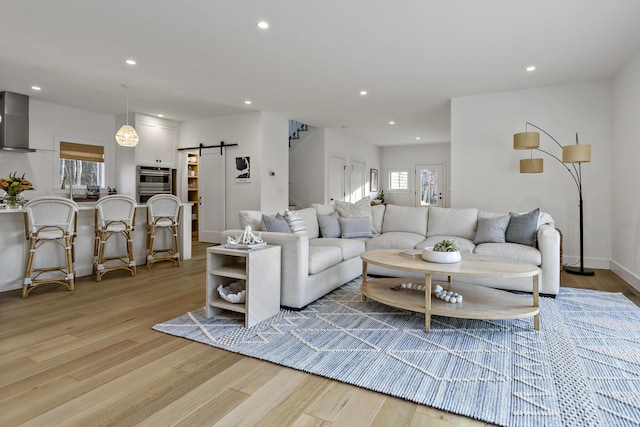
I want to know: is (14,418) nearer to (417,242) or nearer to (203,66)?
(417,242)

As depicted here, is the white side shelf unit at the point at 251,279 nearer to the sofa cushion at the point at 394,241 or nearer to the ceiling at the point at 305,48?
the sofa cushion at the point at 394,241

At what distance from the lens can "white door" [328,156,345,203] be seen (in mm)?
8805

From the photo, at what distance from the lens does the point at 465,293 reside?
2959 mm

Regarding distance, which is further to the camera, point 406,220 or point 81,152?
point 81,152

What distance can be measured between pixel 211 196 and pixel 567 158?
20.4 feet

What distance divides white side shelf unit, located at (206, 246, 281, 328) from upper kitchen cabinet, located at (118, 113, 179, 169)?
512 cm

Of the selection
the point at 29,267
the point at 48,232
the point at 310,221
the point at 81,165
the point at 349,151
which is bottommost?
the point at 29,267

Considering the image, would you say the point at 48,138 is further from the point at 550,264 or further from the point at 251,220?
the point at 550,264

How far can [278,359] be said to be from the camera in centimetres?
213

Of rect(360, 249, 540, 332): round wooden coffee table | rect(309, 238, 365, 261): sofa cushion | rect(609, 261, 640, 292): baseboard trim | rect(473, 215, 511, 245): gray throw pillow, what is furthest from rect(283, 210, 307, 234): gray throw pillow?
rect(609, 261, 640, 292): baseboard trim

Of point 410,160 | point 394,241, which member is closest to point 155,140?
point 394,241

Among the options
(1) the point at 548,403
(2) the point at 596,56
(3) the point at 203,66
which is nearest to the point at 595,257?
(2) the point at 596,56

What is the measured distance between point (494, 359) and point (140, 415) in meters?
1.93

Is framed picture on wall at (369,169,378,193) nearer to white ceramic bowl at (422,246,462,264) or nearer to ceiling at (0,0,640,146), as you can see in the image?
ceiling at (0,0,640,146)
